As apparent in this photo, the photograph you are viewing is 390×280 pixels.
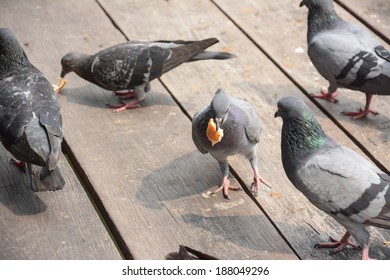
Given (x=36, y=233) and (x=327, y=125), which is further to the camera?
(x=327, y=125)

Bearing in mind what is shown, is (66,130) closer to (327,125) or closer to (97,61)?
(97,61)

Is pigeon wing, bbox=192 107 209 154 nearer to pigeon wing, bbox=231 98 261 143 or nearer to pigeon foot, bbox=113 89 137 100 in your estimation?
pigeon wing, bbox=231 98 261 143

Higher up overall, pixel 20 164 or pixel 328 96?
pixel 328 96

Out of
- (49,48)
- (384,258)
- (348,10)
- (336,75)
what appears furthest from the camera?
(348,10)

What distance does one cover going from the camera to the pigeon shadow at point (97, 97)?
18.6 ft

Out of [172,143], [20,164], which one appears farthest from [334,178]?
[20,164]

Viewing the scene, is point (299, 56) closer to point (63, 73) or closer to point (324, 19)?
point (324, 19)

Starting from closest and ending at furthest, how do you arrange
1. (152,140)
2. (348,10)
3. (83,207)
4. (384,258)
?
(384,258) → (83,207) → (152,140) → (348,10)

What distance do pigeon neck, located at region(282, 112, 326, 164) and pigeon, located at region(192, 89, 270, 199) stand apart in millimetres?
363

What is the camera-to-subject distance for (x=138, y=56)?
571 centimetres

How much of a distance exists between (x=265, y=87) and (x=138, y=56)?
0.89 metres

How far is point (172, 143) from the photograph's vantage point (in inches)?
205

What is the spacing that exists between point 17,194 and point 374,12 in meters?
3.32

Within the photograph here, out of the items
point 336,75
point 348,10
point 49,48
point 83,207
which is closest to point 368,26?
point 348,10
